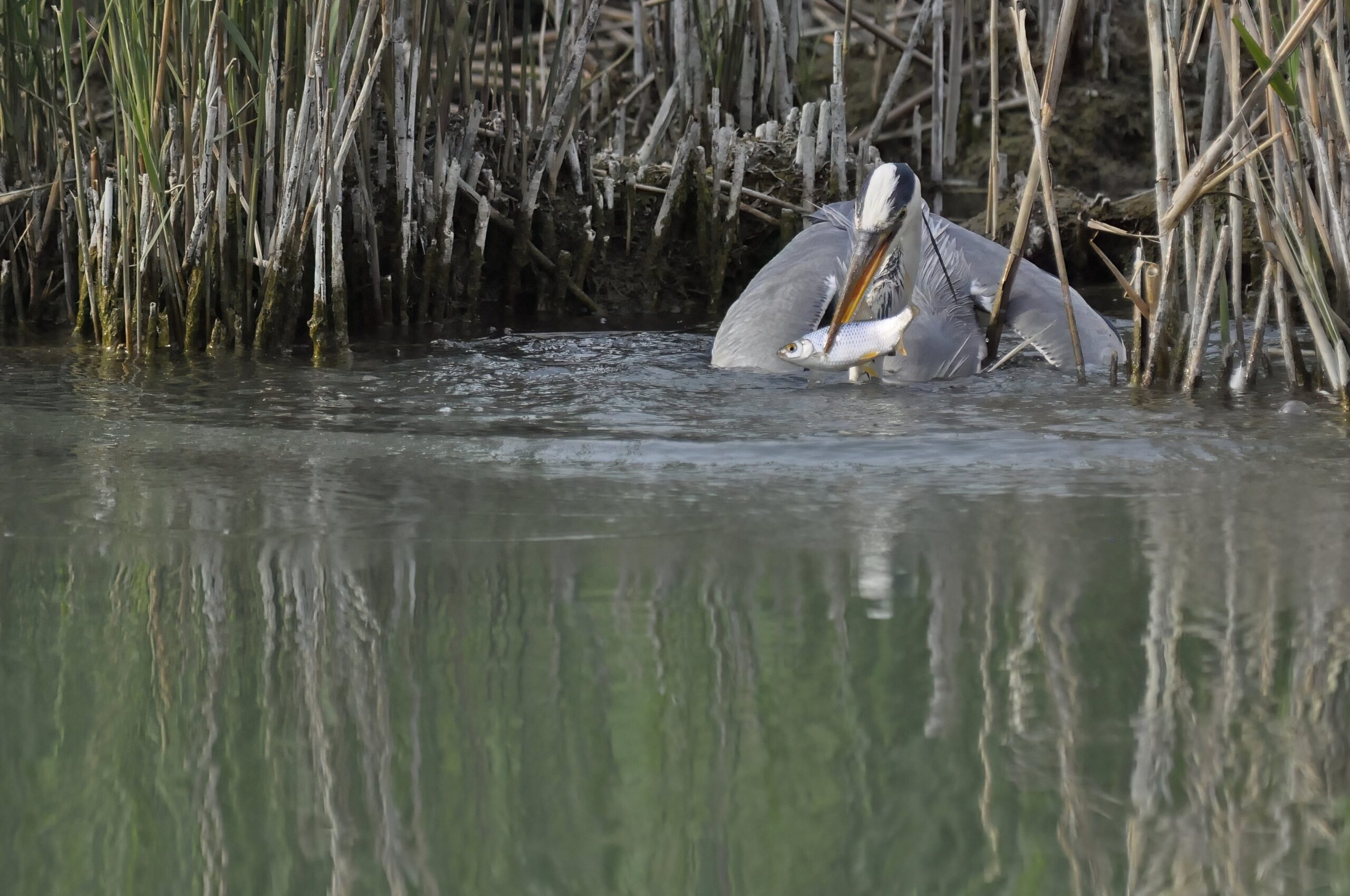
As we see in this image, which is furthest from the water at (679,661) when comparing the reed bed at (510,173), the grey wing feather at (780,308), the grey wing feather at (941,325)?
the grey wing feather at (780,308)

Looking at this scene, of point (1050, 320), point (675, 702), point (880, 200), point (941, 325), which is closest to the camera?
point (675, 702)

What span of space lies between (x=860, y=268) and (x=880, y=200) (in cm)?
23

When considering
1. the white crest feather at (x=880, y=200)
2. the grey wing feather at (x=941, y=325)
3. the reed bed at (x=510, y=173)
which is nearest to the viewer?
the reed bed at (x=510, y=173)

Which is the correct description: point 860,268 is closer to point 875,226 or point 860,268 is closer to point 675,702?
point 875,226

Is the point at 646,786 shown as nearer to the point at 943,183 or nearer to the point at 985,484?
the point at 985,484

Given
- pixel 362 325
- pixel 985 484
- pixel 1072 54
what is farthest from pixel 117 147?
pixel 1072 54

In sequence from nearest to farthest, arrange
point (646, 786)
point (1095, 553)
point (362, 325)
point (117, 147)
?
point (646, 786), point (1095, 553), point (117, 147), point (362, 325)

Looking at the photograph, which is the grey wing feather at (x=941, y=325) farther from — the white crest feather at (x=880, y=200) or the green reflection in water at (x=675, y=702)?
the green reflection in water at (x=675, y=702)

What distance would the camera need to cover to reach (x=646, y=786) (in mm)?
1839

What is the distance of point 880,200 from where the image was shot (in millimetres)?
5078

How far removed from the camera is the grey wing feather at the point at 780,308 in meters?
5.39

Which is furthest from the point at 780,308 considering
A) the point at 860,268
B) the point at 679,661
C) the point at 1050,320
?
the point at 679,661

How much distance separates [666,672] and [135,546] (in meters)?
1.20

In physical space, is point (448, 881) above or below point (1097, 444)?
below
